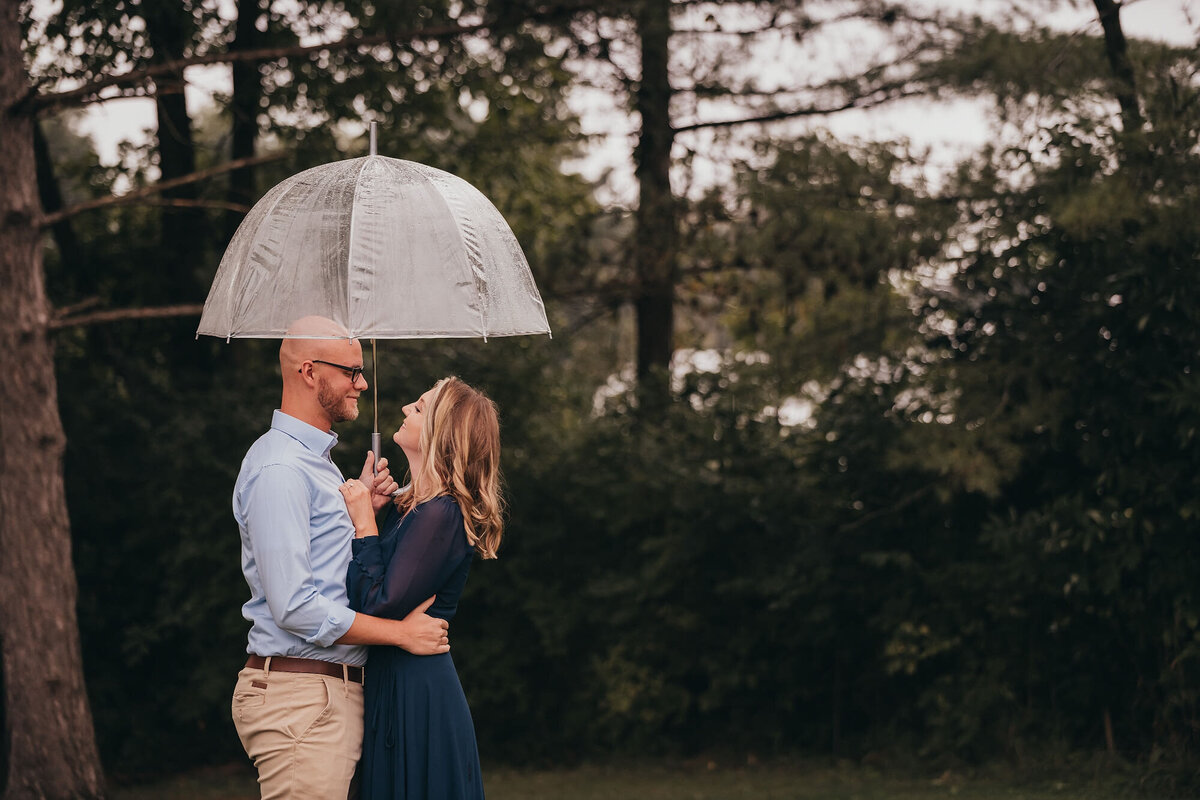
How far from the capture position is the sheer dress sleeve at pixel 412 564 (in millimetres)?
3387

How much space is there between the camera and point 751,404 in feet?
31.4

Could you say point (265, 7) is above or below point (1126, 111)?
above

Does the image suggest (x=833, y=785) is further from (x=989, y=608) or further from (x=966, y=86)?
(x=966, y=86)

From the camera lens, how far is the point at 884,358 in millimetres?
8938

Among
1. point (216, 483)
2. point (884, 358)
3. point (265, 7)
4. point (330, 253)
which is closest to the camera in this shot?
point (330, 253)

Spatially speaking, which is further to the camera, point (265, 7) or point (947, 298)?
point (265, 7)

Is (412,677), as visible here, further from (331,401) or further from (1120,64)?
(1120,64)

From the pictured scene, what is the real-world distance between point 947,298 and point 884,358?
2.76 ft

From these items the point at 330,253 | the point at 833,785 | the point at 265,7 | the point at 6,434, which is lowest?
the point at 833,785

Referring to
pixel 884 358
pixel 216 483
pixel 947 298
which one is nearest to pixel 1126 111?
pixel 947 298

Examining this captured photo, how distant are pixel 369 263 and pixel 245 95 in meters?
7.99

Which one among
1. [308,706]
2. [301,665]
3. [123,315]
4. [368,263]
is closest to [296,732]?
[308,706]

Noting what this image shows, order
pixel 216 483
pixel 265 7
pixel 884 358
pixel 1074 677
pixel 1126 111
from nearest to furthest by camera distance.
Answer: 1. pixel 1126 111
2. pixel 1074 677
3. pixel 884 358
4. pixel 216 483
5. pixel 265 7

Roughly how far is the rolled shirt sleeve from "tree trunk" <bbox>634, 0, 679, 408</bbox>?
7402 millimetres
